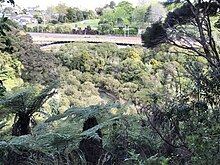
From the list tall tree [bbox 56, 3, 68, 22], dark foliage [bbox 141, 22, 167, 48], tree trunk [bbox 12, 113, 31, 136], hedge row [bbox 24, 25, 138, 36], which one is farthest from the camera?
tall tree [bbox 56, 3, 68, 22]

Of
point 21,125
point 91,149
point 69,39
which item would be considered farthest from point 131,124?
point 69,39

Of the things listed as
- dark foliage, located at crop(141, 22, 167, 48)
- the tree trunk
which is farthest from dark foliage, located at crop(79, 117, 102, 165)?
dark foliage, located at crop(141, 22, 167, 48)

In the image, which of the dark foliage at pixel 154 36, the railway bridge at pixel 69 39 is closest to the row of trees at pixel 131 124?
the dark foliage at pixel 154 36

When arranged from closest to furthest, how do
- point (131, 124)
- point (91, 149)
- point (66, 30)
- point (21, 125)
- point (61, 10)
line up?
point (91, 149) < point (21, 125) < point (131, 124) < point (66, 30) < point (61, 10)

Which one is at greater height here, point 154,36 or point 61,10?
point 61,10

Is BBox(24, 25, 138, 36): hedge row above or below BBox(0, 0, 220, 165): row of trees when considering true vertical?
above

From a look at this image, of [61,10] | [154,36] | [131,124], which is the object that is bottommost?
[131,124]

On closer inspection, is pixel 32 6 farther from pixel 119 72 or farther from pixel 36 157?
pixel 36 157

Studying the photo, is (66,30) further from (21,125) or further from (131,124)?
(21,125)

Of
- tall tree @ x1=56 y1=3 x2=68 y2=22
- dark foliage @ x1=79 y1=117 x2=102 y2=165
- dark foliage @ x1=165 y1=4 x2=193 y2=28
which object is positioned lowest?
dark foliage @ x1=79 y1=117 x2=102 y2=165

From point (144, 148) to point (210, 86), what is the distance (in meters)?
0.60

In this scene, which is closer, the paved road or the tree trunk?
the tree trunk

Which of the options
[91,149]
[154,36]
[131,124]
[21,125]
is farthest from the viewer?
[154,36]

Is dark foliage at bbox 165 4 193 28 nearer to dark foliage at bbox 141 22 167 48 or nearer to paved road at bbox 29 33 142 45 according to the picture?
dark foliage at bbox 141 22 167 48
